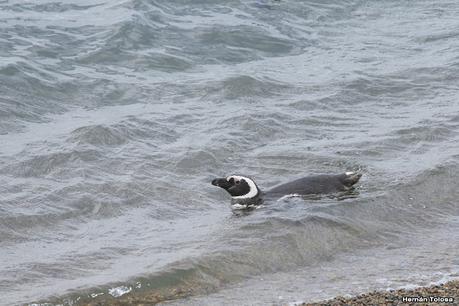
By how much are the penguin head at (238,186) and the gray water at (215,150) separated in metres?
0.23

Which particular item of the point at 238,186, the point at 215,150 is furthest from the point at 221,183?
the point at 215,150

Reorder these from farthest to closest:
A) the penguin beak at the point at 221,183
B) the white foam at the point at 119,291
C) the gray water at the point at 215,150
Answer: the penguin beak at the point at 221,183, the gray water at the point at 215,150, the white foam at the point at 119,291

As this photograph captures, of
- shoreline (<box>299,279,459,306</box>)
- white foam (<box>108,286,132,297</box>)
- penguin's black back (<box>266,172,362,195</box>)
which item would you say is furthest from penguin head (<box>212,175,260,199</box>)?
shoreline (<box>299,279,459,306</box>)

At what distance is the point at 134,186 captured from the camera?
9.84 meters

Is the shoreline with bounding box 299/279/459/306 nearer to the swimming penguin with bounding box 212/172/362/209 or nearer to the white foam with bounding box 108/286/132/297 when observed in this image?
the white foam with bounding box 108/286/132/297

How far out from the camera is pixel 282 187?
31.1ft

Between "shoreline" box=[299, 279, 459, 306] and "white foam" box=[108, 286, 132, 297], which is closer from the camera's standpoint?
"shoreline" box=[299, 279, 459, 306]

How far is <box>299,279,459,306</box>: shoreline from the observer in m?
6.39

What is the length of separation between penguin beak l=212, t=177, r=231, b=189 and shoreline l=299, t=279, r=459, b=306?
9.99 feet

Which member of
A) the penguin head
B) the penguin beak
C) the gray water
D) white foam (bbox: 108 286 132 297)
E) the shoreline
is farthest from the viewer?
the penguin beak

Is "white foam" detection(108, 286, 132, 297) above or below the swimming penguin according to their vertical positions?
above

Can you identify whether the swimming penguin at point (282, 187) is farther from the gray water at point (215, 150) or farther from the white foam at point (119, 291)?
the white foam at point (119, 291)

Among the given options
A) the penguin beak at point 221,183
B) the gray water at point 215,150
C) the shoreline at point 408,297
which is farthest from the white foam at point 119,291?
the penguin beak at point 221,183

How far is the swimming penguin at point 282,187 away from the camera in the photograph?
367 inches
